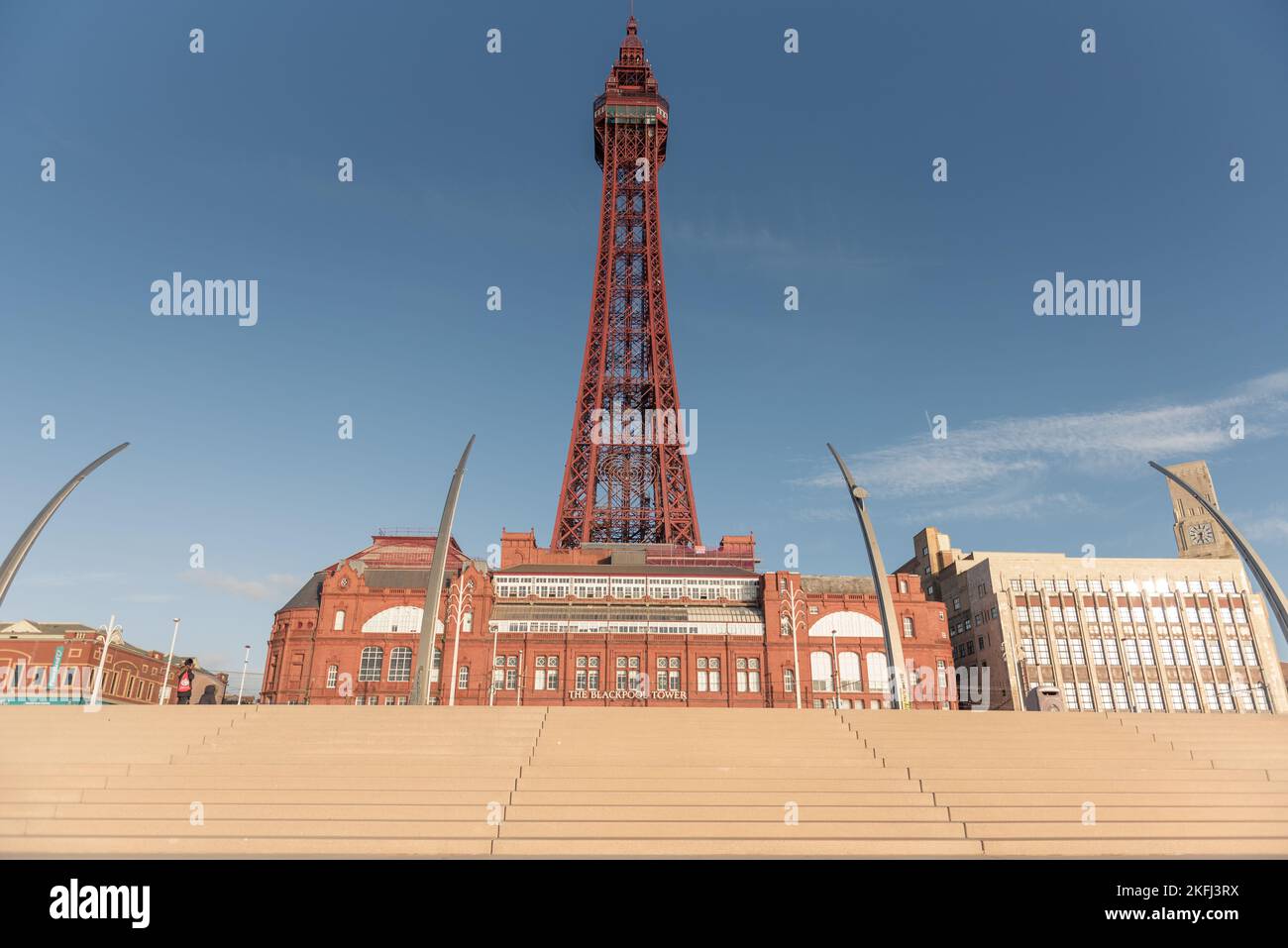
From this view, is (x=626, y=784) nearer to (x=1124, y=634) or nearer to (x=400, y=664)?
(x=400, y=664)

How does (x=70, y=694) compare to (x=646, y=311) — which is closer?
(x=70, y=694)

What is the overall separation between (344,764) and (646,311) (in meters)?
63.8

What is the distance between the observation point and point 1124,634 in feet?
216

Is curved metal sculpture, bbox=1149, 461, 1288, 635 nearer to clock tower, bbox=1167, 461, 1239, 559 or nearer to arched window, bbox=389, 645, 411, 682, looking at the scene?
arched window, bbox=389, 645, 411, 682

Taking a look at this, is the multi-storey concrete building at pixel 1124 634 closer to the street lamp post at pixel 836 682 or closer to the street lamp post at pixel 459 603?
the street lamp post at pixel 836 682

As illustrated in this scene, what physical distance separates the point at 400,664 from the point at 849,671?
2822 centimetres

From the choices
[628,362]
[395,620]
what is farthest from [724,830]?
[628,362]

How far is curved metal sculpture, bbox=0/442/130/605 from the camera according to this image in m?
18.7

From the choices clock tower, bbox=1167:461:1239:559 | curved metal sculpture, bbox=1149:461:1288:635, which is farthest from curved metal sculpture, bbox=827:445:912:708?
clock tower, bbox=1167:461:1239:559
